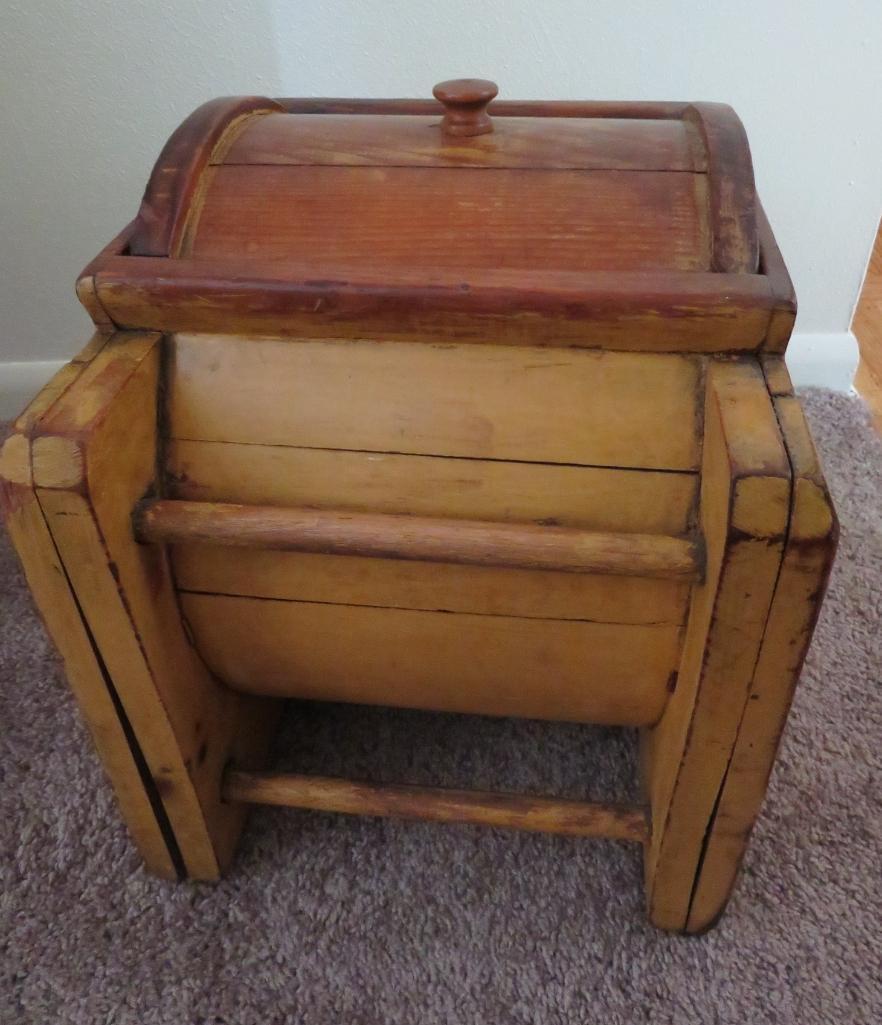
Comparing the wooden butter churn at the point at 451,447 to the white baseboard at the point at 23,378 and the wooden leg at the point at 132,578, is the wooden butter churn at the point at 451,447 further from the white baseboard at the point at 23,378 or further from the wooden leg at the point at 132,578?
the white baseboard at the point at 23,378

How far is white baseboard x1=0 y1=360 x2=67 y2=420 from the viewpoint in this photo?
→ 5.49 ft

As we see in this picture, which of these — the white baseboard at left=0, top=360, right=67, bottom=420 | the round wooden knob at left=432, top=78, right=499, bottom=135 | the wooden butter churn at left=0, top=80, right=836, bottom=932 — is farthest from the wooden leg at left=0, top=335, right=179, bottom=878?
the white baseboard at left=0, top=360, right=67, bottom=420

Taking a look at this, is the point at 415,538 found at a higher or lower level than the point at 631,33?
lower

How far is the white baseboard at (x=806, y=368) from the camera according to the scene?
166 cm

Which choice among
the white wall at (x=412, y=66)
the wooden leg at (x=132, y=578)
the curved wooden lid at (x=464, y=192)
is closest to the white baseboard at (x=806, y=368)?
the white wall at (x=412, y=66)

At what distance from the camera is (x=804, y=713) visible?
3.76 feet

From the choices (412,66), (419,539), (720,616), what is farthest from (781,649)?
(412,66)

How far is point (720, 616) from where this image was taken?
2.21 feet

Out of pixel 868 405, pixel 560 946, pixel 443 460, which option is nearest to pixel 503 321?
pixel 443 460

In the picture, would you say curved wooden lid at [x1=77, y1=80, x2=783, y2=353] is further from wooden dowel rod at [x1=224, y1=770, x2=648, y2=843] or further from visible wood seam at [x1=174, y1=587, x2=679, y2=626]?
wooden dowel rod at [x1=224, y1=770, x2=648, y2=843]

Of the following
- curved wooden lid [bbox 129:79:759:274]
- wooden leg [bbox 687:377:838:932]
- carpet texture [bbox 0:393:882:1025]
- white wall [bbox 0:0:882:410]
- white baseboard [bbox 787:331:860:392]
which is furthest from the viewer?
white baseboard [bbox 787:331:860:392]

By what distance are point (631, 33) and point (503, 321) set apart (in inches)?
32.9

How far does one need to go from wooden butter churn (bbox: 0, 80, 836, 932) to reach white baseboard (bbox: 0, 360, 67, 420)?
3.10ft

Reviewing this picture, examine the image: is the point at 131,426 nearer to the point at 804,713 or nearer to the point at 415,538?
the point at 415,538
